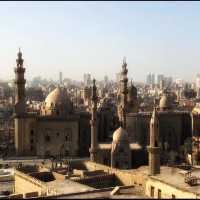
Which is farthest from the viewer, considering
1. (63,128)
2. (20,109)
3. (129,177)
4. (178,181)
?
(20,109)

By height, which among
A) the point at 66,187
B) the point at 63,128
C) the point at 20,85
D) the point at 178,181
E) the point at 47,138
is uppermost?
the point at 20,85

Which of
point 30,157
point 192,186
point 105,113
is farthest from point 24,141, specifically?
point 192,186

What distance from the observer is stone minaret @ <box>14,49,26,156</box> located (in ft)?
Answer: 139

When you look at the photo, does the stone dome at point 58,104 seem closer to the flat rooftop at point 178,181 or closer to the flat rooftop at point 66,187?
the flat rooftop at point 66,187

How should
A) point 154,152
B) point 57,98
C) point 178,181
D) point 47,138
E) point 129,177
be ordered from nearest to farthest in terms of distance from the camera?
point 178,181, point 154,152, point 129,177, point 47,138, point 57,98

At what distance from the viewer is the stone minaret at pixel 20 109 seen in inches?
1667

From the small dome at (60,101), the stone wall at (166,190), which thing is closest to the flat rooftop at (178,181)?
the stone wall at (166,190)

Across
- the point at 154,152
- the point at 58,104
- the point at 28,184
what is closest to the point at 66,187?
the point at 28,184

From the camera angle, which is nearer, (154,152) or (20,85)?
(154,152)

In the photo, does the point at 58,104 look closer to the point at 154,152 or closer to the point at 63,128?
the point at 63,128

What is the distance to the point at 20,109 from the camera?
1683 inches

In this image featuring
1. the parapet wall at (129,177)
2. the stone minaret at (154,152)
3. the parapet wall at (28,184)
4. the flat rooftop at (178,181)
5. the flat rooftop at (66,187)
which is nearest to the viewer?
the flat rooftop at (178,181)

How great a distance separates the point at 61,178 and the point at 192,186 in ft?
29.4

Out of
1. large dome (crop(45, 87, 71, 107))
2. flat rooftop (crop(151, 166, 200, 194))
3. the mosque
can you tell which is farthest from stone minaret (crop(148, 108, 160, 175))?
large dome (crop(45, 87, 71, 107))
